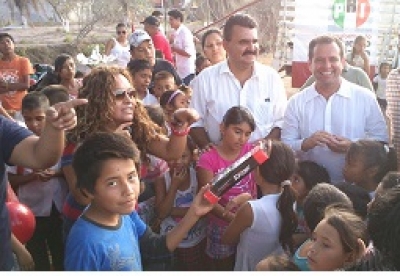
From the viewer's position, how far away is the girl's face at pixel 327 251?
1878 mm

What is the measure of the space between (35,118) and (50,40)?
555 inches

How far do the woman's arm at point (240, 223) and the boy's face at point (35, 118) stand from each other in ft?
4.93

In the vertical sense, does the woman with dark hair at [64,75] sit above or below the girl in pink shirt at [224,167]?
above

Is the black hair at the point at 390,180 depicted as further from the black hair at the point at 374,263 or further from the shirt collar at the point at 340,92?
the shirt collar at the point at 340,92

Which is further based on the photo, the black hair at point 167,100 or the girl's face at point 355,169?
the black hair at point 167,100

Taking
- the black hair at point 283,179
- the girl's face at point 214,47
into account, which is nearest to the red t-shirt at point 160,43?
the girl's face at point 214,47

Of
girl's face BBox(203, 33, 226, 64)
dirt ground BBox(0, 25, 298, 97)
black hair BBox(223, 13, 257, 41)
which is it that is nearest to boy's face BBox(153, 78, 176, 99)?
black hair BBox(223, 13, 257, 41)

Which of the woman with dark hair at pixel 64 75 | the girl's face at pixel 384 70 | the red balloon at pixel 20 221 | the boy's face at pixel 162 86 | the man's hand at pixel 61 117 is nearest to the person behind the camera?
the man's hand at pixel 61 117

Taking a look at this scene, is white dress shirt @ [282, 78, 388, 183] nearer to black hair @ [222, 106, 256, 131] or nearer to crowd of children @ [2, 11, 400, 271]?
crowd of children @ [2, 11, 400, 271]

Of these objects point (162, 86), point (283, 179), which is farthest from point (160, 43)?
point (283, 179)

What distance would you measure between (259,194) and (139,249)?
1.20 m

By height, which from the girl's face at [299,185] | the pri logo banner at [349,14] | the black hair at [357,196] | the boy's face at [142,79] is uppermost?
the pri logo banner at [349,14]

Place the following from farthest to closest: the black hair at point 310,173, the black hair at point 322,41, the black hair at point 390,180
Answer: the black hair at point 322,41, the black hair at point 310,173, the black hair at point 390,180

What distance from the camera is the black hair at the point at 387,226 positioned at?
132 centimetres
